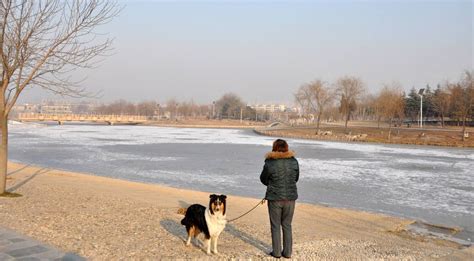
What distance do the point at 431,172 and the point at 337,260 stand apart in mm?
17821

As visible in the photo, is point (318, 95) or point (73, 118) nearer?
point (318, 95)

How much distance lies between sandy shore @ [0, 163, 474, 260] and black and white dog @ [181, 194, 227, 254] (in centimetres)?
25

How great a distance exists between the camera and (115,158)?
26188mm

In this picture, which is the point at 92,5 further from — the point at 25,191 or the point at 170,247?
the point at 170,247

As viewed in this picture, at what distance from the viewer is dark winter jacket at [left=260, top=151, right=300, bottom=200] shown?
5980mm

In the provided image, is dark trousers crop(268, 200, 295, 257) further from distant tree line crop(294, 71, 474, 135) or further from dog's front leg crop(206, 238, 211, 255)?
distant tree line crop(294, 71, 474, 135)

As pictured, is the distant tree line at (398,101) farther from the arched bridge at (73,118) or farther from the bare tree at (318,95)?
the arched bridge at (73,118)

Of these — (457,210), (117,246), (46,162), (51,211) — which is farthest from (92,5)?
(46,162)

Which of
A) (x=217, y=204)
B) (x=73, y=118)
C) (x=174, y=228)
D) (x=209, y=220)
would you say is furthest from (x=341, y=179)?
(x=73, y=118)

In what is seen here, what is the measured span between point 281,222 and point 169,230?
96.1 inches

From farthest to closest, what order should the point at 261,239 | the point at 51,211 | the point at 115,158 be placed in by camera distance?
the point at 115,158 → the point at 51,211 → the point at 261,239

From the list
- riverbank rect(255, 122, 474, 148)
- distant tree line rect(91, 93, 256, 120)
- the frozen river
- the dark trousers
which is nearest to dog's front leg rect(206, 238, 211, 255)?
the dark trousers

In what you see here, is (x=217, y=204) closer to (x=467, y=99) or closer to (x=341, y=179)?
(x=341, y=179)

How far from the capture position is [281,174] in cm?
600
